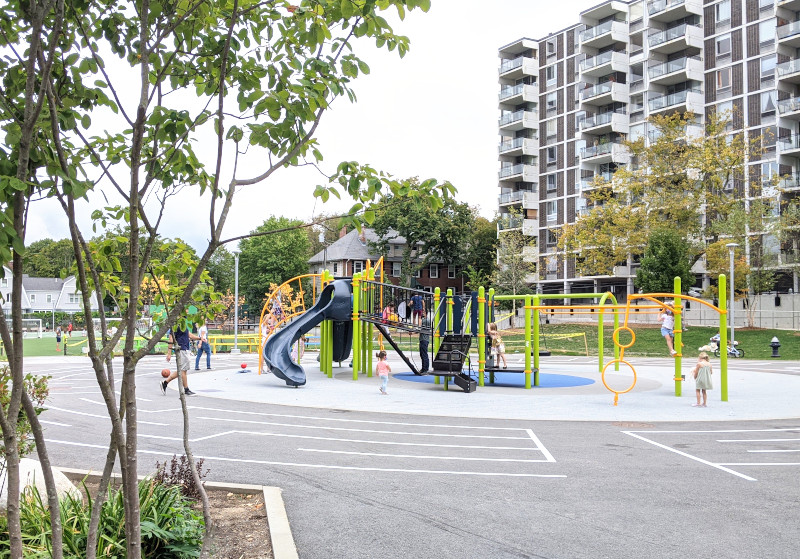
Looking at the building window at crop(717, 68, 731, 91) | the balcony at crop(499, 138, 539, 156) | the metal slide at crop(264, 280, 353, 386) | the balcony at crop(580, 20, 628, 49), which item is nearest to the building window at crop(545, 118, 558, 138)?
the balcony at crop(499, 138, 539, 156)

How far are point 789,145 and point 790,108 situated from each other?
2.55 m

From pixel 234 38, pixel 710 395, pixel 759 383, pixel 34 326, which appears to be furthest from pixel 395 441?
pixel 34 326

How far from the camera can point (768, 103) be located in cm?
5222

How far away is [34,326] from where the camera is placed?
258ft

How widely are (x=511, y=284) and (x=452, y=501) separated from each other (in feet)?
179

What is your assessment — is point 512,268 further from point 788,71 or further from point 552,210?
point 788,71

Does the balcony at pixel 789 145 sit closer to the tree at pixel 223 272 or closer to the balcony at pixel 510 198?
the balcony at pixel 510 198

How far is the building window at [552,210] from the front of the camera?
222 feet

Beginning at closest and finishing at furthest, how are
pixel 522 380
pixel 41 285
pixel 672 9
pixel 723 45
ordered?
1. pixel 522 380
2. pixel 723 45
3. pixel 672 9
4. pixel 41 285

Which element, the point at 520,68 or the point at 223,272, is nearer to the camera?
the point at 520,68

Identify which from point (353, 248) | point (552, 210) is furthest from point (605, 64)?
point (353, 248)

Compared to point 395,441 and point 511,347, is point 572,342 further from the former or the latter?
point 395,441

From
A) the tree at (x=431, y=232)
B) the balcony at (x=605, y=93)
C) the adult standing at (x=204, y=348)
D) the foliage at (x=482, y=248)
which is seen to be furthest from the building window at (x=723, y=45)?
the adult standing at (x=204, y=348)

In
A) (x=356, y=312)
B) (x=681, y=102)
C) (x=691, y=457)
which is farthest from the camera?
(x=681, y=102)
